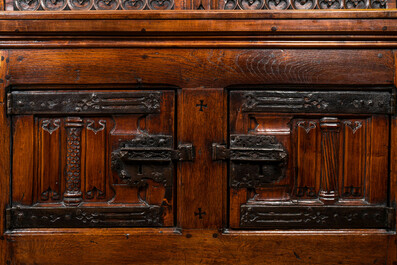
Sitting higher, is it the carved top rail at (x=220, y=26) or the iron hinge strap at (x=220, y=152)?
the carved top rail at (x=220, y=26)

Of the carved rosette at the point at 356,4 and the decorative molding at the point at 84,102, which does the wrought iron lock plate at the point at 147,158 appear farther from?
the carved rosette at the point at 356,4

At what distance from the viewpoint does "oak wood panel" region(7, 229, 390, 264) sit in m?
1.47

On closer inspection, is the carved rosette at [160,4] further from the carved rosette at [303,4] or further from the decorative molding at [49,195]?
the decorative molding at [49,195]

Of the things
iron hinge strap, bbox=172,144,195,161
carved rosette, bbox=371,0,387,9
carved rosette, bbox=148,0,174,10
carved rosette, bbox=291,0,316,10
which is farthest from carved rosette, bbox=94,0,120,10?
carved rosette, bbox=371,0,387,9

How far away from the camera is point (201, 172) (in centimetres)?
148

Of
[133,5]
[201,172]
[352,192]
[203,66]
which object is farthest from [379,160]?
[133,5]

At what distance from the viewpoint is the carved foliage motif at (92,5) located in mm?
1488

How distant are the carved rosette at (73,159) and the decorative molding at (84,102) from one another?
6 cm

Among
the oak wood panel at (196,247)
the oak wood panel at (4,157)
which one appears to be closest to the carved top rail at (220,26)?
the oak wood panel at (4,157)

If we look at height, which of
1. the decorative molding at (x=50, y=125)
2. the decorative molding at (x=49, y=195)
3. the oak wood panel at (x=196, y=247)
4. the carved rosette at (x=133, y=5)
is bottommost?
the oak wood panel at (x=196, y=247)

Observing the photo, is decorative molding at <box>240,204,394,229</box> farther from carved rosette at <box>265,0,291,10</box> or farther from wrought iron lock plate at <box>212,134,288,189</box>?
carved rosette at <box>265,0,291,10</box>

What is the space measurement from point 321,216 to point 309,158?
11.2 inches

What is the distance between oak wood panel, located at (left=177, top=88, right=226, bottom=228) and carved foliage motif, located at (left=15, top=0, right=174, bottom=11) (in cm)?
46

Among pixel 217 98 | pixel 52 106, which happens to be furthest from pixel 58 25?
pixel 217 98
